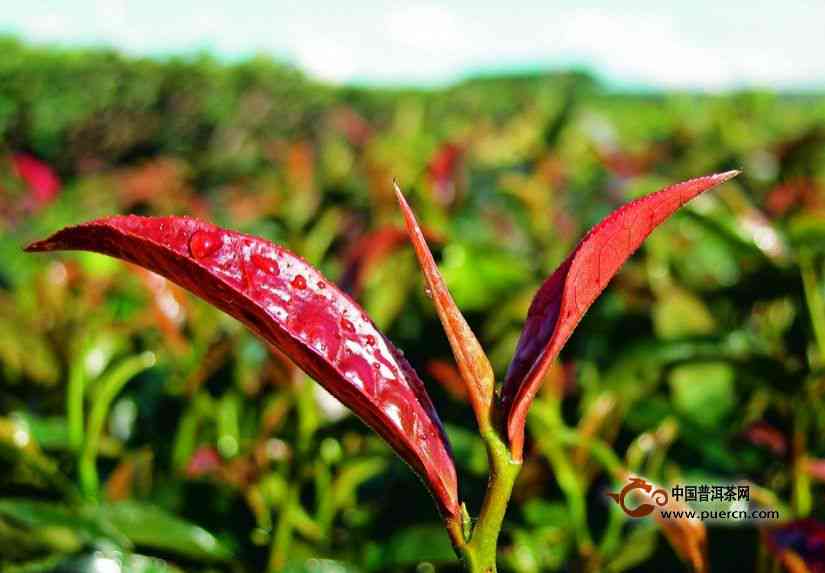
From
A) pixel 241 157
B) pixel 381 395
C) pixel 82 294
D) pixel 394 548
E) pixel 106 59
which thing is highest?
pixel 106 59

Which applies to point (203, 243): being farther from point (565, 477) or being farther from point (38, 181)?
point (38, 181)

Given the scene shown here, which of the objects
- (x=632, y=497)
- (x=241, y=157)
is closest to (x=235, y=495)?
(x=632, y=497)

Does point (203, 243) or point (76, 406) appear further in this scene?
point (76, 406)

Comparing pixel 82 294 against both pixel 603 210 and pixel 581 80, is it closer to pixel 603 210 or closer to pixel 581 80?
pixel 603 210

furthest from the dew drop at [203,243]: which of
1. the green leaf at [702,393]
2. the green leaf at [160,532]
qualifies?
the green leaf at [702,393]

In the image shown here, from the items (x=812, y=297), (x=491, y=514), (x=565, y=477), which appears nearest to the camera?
(x=491, y=514)

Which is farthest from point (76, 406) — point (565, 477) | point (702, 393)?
point (702, 393)

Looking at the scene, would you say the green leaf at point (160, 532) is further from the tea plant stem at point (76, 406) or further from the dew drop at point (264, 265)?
the dew drop at point (264, 265)

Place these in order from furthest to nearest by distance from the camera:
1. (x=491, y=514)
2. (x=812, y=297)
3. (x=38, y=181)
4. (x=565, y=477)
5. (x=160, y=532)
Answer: (x=38, y=181), (x=812, y=297), (x=565, y=477), (x=160, y=532), (x=491, y=514)
